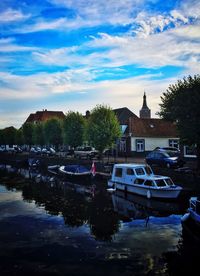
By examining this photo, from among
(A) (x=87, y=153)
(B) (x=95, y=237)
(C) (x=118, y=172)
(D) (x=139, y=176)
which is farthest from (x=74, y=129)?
(B) (x=95, y=237)

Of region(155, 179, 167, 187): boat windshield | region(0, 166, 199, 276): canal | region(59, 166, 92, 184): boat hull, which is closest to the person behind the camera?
region(0, 166, 199, 276): canal

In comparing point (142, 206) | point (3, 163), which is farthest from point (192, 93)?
point (3, 163)

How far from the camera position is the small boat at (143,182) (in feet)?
100

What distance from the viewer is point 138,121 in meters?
64.2

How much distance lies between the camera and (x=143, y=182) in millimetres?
32844

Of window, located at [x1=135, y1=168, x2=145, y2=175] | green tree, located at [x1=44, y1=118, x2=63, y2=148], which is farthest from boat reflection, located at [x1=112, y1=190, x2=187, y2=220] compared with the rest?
green tree, located at [x1=44, y1=118, x2=63, y2=148]

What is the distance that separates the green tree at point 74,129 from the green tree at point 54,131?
880 centimetres

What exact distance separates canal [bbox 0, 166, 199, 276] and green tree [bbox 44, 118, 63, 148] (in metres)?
41.4

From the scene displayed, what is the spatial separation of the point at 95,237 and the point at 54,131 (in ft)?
186

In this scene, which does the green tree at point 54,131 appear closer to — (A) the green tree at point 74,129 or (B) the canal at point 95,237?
(A) the green tree at point 74,129

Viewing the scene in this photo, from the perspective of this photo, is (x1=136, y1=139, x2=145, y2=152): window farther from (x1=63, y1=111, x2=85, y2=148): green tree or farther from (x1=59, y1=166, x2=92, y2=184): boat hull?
(x1=59, y1=166, x2=92, y2=184): boat hull

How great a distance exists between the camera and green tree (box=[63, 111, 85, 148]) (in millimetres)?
65250

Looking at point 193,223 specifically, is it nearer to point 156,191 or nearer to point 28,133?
point 156,191

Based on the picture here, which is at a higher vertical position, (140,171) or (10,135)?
(10,135)
